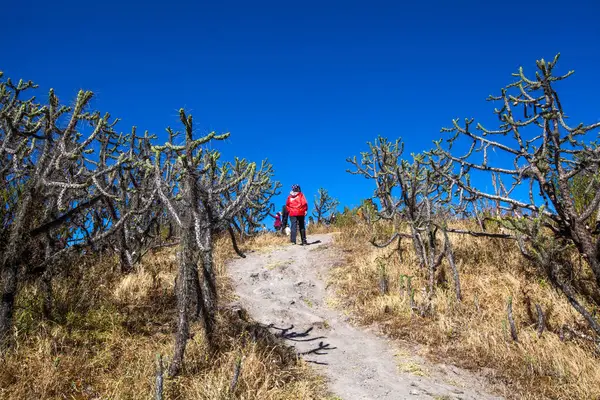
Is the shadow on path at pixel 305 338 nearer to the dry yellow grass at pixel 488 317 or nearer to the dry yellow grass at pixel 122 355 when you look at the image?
the dry yellow grass at pixel 122 355

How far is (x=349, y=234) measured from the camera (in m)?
12.5

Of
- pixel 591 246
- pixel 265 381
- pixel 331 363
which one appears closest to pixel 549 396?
pixel 591 246

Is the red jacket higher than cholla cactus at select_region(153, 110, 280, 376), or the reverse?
the red jacket

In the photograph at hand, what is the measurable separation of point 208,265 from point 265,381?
1.59 meters

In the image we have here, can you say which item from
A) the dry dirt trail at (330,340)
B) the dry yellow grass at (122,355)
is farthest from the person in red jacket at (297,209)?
the dry yellow grass at (122,355)

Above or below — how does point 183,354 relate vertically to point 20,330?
below

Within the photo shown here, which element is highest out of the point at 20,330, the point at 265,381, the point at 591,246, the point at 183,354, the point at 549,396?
the point at 591,246

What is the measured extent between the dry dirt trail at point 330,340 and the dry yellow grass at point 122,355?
0.63 m

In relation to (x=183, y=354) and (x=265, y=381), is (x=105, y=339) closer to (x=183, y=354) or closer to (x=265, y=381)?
(x=183, y=354)

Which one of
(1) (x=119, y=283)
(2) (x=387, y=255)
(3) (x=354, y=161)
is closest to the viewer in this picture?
(1) (x=119, y=283)

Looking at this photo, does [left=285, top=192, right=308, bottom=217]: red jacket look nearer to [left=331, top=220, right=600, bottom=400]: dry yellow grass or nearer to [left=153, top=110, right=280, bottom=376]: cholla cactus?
[left=331, top=220, right=600, bottom=400]: dry yellow grass

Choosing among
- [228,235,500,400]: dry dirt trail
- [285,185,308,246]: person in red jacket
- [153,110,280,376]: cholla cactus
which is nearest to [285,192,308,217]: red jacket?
[285,185,308,246]: person in red jacket

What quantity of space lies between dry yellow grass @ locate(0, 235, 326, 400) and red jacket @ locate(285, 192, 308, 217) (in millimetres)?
6577

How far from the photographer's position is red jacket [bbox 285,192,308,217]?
1296 cm
